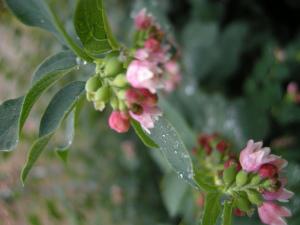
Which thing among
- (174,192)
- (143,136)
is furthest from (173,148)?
(174,192)

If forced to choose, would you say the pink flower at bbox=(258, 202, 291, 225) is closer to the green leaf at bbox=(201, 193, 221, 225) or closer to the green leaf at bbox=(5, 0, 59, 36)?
A: the green leaf at bbox=(201, 193, 221, 225)

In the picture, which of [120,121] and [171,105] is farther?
[171,105]

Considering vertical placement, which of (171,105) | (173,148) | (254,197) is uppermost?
(173,148)

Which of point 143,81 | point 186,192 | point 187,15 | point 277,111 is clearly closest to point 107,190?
point 186,192

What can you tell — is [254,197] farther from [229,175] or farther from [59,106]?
[59,106]

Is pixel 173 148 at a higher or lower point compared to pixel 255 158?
higher

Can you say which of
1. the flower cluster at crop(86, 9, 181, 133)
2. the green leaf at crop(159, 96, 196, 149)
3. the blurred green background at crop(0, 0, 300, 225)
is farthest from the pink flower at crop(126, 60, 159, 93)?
the blurred green background at crop(0, 0, 300, 225)

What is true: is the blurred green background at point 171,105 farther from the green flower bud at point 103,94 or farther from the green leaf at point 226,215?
the green flower bud at point 103,94
